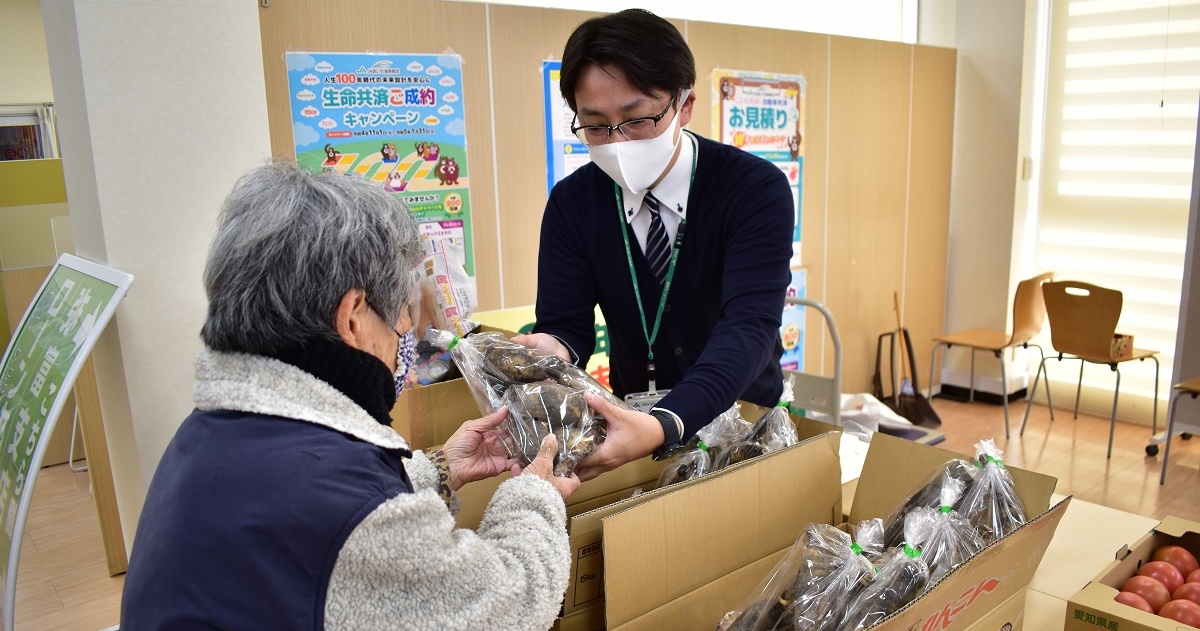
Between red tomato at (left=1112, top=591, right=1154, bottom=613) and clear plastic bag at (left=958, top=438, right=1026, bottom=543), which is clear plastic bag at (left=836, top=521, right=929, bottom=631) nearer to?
clear plastic bag at (left=958, top=438, right=1026, bottom=543)

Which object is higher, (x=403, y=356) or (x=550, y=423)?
(x=403, y=356)

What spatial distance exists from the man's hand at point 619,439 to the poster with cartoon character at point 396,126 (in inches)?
66.2

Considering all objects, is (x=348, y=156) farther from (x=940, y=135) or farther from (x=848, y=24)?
(x=940, y=135)

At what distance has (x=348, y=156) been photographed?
2.83 metres

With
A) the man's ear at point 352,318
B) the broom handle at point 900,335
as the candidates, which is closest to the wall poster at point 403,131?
the man's ear at point 352,318

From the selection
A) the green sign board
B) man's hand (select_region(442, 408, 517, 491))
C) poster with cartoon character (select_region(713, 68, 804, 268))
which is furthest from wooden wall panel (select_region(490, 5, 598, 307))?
man's hand (select_region(442, 408, 517, 491))

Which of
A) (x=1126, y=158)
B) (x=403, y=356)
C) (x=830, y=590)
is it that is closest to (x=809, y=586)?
(x=830, y=590)

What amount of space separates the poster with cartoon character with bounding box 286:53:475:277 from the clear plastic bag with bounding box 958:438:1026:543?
1.91 meters

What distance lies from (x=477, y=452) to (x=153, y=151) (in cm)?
158

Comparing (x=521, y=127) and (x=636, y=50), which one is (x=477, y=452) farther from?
(x=521, y=127)

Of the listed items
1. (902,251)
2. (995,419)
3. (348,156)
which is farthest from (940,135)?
(348,156)

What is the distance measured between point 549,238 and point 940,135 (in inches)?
172

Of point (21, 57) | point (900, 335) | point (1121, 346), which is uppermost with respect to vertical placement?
point (21, 57)

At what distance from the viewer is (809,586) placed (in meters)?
1.10
